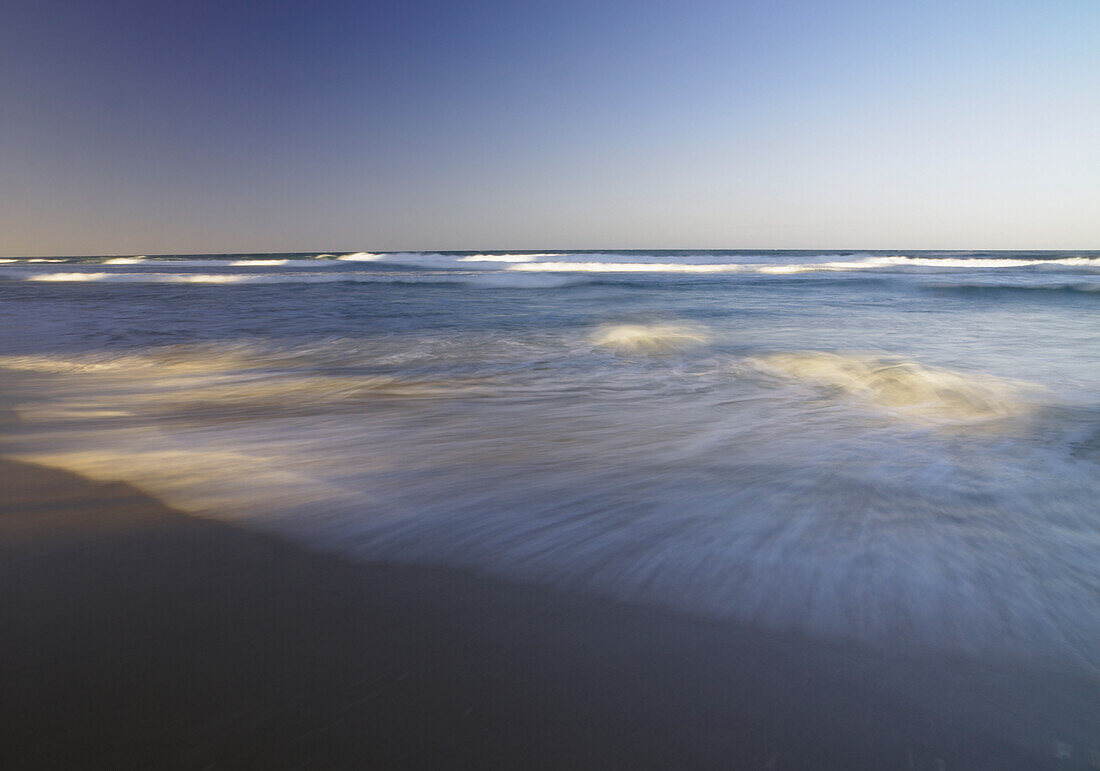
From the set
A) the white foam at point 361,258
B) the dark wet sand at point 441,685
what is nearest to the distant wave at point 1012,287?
the dark wet sand at point 441,685

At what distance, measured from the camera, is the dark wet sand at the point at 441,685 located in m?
1.13

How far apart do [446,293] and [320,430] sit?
1248 cm

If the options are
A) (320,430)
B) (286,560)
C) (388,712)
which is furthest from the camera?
(320,430)

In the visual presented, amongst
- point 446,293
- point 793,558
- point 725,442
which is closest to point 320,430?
point 725,442

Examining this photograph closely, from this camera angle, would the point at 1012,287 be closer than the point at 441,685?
No

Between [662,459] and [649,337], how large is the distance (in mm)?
4535

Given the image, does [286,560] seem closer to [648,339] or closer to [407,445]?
[407,445]

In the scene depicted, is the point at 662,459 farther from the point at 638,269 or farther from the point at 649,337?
the point at 638,269

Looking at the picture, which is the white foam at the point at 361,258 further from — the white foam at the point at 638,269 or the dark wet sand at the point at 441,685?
the dark wet sand at the point at 441,685

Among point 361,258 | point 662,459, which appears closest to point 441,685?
point 662,459

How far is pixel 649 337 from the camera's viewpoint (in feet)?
23.6

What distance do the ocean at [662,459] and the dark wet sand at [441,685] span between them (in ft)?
0.58

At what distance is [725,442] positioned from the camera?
→ 3.08 meters

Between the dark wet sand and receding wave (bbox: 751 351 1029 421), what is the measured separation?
2.81 meters
